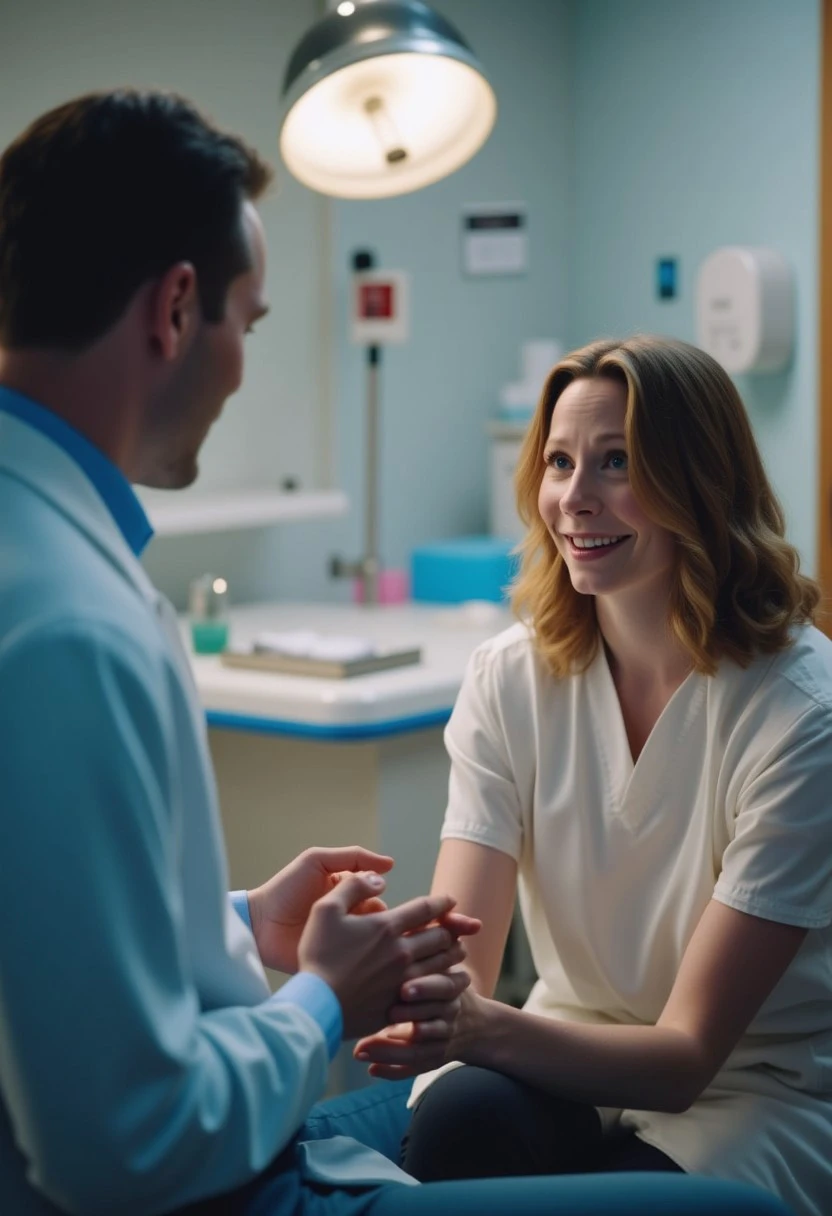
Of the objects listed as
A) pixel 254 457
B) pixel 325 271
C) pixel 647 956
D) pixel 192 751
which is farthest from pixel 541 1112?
pixel 325 271

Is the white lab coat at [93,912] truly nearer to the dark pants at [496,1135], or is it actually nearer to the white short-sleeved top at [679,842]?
the dark pants at [496,1135]

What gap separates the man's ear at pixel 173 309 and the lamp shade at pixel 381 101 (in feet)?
3.68

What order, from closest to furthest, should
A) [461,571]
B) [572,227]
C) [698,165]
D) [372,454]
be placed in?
[461,571] < [372,454] < [698,165] < [572,227]

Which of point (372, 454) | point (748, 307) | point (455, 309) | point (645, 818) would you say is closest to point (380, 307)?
point (372, 454)

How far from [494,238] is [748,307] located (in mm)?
646

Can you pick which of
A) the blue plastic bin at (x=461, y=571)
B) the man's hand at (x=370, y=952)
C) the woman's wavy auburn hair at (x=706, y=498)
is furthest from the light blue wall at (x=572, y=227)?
the man's hand at (x=370, y=952)

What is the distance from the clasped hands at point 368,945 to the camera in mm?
1049

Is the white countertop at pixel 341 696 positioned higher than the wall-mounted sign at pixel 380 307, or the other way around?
the wall-mounted sign at pixel 380 307

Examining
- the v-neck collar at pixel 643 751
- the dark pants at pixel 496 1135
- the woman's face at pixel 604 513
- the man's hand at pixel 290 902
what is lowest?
the dark pants at pixel 496 1135

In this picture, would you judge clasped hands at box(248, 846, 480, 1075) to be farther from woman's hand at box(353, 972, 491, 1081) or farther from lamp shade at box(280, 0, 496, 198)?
lamp shade at box(280, 0, 496, 198)

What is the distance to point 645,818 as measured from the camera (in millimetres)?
1511

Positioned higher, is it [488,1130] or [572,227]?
[572,227]

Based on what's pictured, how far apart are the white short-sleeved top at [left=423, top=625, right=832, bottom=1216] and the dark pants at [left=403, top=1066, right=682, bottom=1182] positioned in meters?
0.06

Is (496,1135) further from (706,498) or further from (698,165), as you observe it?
(698,165)
